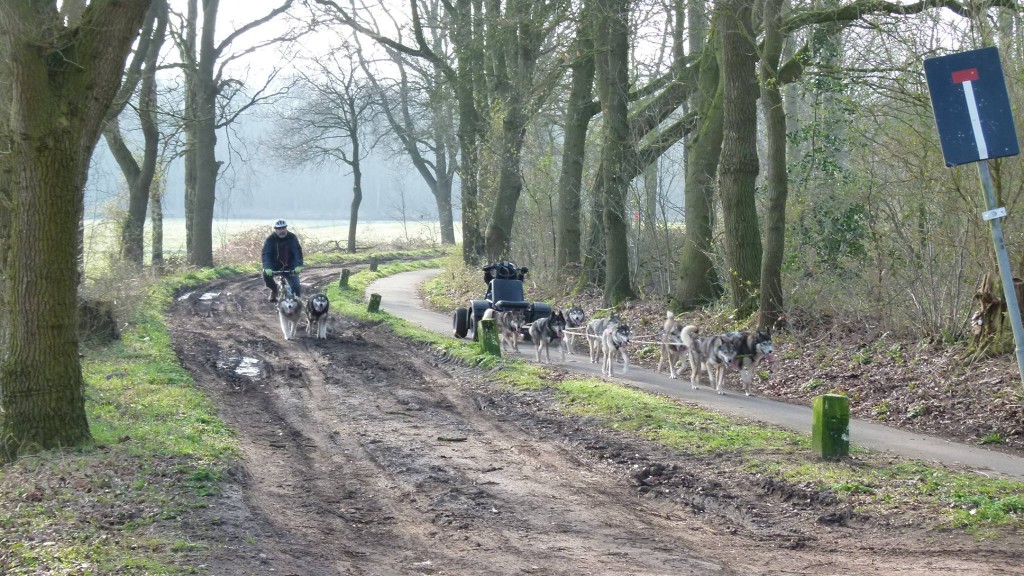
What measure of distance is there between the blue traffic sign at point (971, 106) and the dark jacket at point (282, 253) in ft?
51.9

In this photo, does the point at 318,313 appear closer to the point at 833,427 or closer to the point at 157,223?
the point at 833,427

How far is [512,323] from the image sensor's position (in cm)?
1911

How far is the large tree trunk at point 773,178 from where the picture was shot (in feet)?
55.6

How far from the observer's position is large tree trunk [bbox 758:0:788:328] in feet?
55.6

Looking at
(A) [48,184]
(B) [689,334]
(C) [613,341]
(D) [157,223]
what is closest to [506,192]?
(D) [157,223]

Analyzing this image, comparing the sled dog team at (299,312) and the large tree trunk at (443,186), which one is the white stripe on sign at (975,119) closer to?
the sled dog team at (299,312)

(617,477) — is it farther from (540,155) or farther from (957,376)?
(540,155)

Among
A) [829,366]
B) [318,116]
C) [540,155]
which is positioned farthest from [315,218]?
[829,366]

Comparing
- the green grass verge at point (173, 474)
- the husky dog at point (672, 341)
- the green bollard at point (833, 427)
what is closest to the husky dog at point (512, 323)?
the husky dog at point (672, 341)

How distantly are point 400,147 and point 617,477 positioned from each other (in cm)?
5617

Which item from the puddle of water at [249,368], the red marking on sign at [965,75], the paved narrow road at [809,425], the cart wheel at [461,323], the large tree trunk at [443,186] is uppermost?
the large tree trunk at [443,186]

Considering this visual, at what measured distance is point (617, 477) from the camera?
9.38 m

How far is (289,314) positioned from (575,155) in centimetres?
1008

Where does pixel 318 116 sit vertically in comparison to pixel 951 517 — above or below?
above
